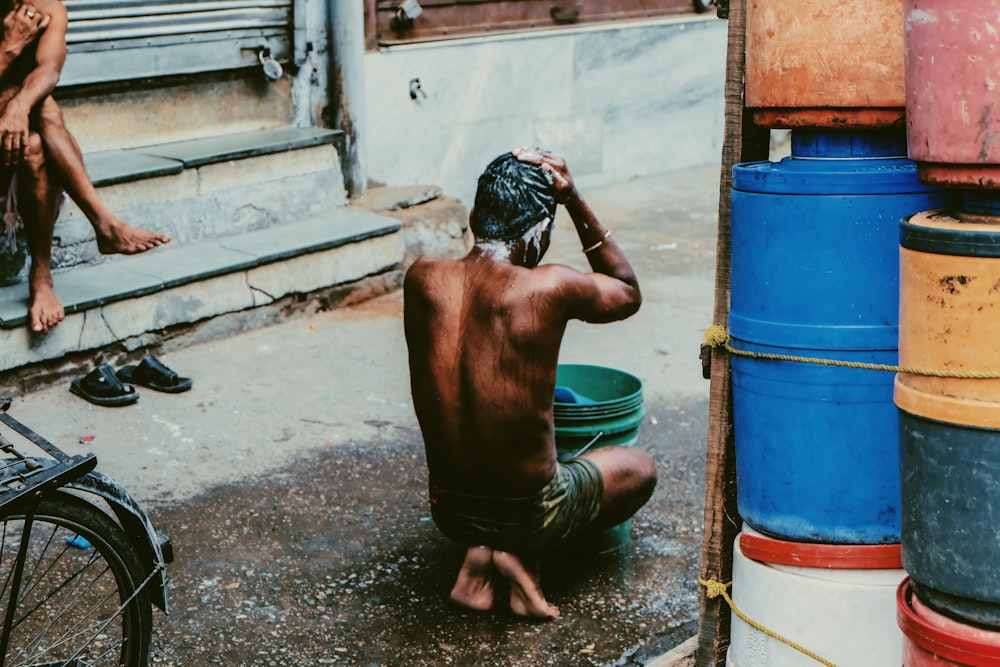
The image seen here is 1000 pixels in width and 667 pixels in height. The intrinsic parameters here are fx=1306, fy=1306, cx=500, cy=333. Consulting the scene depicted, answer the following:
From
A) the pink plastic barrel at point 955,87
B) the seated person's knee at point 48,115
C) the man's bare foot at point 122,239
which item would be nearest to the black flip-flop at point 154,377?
the man's bare foot at point 122,239

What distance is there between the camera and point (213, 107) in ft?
24.8

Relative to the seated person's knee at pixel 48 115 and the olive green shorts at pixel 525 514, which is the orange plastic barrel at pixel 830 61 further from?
the seated person's knee at pixel 48 115

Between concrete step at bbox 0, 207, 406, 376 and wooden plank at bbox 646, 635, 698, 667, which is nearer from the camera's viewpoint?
wooden plank at bbox 646, 635, 698, 667

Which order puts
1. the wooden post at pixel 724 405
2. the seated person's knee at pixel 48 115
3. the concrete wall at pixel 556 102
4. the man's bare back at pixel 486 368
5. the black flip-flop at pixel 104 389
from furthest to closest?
1. the concrete wall at pixel 556 102
2. the seated person's knee at pixel 48 115
3. the black flip-flop at pixel 104 389
4. the man's bare back at pixel 486 368
5. the wooden post at pixel 724 405

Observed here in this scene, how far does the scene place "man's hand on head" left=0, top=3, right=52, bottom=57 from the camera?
18.9 feet

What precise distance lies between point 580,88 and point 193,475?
590 cm

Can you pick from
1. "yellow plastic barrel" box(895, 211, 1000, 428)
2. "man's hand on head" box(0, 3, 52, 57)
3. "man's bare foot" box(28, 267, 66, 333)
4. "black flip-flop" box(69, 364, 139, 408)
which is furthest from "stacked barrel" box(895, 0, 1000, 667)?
"man's hand on head" box(0, 3, 52, 57)

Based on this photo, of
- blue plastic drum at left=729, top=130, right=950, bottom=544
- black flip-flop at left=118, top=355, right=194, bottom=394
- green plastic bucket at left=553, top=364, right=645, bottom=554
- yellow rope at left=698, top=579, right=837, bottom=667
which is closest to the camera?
blue plastic drum at left=729, top=130, right=950, bottom=544

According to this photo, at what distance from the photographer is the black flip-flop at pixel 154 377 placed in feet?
19.3

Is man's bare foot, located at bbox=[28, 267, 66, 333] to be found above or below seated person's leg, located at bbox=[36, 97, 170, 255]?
below

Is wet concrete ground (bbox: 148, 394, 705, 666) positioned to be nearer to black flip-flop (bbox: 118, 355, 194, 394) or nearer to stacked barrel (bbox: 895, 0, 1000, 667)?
black flip-flop (bbox: 118, 355, 194, 394)

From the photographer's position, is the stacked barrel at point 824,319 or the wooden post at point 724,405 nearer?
the stacked barrel at point 824,319

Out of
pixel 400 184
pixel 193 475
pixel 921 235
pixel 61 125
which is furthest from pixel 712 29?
pixel 921 235

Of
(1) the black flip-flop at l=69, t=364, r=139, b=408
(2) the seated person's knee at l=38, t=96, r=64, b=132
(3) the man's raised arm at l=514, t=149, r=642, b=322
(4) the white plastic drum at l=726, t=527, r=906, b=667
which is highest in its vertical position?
(2) the seated person's knee at l=38, t=96, r=64, b=132
